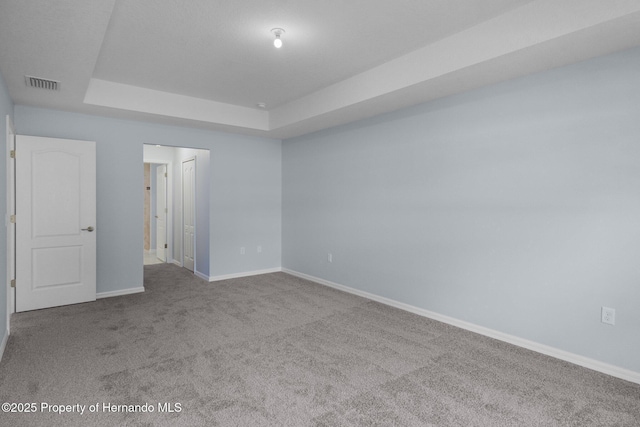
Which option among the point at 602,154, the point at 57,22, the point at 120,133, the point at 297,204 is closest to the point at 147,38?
the point at 57,22

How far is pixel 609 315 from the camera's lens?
262 centimetres

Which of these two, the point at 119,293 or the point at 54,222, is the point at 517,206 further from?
the point at 54,222

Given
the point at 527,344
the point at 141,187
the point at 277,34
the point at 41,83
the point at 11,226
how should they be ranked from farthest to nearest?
the point at 141,187 → the point at 11,226 → the point at 41,83 → the point at 527,344 → the point at 277,34

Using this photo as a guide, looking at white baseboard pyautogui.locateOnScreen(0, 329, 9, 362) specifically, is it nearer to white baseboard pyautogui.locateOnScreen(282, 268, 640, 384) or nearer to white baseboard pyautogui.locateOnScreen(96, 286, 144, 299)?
white baseboard pyautogui.locateOnScreen(96, 286, 144, 299)

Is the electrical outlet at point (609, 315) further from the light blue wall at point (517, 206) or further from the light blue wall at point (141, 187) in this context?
the light blue wall at point (141, 187)

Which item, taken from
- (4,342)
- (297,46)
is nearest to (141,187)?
(4,342)

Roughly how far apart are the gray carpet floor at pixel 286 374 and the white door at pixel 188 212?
235cm

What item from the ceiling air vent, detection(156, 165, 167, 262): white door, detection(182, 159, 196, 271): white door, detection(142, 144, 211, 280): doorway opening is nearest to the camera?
the ceiling air vent

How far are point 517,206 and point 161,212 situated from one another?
726 cm

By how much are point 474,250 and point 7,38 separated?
4181 mm

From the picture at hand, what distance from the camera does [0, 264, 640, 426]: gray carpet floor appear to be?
81.9 inches

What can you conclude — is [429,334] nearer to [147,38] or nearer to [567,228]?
[567,228]

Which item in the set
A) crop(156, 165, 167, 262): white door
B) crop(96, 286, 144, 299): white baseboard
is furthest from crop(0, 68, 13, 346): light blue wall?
crop(156, 165, 167, 262): white door

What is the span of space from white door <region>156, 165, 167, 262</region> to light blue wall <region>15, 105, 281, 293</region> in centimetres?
255
